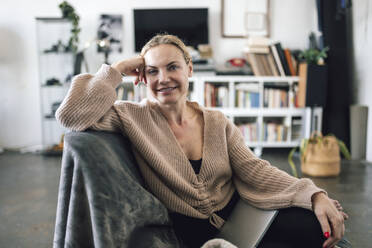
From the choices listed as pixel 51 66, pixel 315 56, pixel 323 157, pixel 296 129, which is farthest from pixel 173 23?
pixel 323 157

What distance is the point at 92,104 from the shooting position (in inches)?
36.9

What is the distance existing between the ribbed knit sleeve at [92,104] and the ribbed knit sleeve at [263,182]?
450mm

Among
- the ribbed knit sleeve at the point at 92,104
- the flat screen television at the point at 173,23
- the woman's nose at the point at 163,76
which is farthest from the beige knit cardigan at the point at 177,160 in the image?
the flat screen television at the point at 173,23

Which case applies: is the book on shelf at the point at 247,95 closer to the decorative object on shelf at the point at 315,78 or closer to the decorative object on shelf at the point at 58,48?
the decorative object on shelf at the point at 315,78

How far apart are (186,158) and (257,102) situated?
9.09ft

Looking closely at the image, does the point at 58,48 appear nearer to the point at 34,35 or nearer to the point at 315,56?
the point at 34,35

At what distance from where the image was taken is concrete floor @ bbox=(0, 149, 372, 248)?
1.69 m

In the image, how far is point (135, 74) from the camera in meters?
1.17

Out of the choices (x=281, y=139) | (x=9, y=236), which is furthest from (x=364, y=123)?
(x=9, y=236)

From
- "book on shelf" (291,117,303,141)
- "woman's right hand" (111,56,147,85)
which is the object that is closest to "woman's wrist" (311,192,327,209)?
"woman's right hand" (111,56,147,85)

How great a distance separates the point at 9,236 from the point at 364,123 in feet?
11.5

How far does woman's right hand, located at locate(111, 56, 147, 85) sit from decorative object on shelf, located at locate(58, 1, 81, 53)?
2806mm

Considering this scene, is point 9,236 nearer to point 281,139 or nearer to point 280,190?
point 280,190

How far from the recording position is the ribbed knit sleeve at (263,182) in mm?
951
